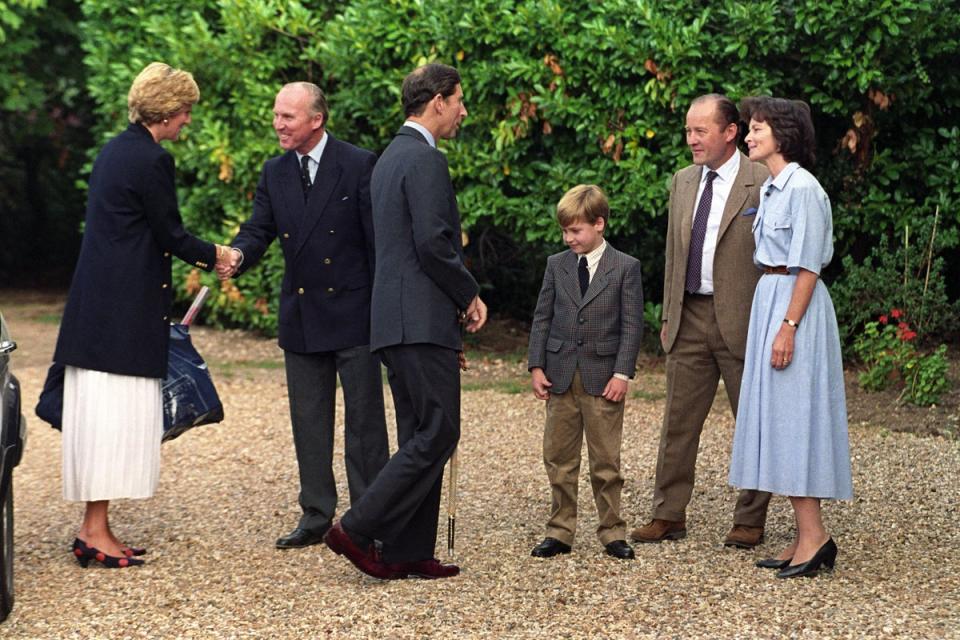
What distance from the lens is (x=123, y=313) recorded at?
5.21m

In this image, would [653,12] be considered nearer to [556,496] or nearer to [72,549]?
[556,496]

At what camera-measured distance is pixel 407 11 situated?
994cm

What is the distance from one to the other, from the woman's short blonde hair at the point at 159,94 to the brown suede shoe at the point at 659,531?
259 cm

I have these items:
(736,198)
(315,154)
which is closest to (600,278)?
(736,198)

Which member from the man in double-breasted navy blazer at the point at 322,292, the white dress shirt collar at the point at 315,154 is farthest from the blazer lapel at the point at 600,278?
the white dress shirt collar at the point at 315,154

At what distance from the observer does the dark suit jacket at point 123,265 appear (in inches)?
204

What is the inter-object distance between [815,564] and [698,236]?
143cm

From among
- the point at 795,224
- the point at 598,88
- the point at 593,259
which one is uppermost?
the point at 598,88

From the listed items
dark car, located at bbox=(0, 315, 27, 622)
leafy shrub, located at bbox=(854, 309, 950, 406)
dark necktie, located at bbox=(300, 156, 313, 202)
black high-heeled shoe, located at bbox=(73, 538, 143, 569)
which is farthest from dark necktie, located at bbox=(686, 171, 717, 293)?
leafy shrub, located at bbox=(854, 309, 950, 406)

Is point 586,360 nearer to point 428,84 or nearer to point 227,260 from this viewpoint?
point 428,84

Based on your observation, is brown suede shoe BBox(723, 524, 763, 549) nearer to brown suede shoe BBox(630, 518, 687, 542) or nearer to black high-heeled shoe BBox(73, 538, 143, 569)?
brown suede shoe BBox(630, 518, 687, 542)

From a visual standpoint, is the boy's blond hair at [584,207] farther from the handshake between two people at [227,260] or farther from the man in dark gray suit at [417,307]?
the handshake between two people at [227,260]

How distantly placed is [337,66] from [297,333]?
5111 millimetres

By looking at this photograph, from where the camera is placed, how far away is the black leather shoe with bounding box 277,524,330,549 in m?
5.61
